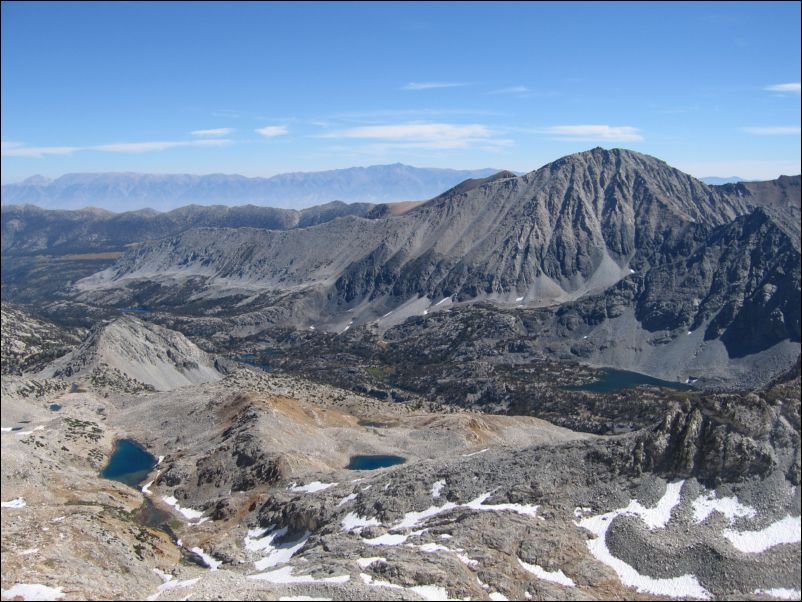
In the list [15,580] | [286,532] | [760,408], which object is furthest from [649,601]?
[15,580]

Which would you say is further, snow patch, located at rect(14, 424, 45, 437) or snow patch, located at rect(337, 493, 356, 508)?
snow patch, located at rect(14, 424, 45, 437)

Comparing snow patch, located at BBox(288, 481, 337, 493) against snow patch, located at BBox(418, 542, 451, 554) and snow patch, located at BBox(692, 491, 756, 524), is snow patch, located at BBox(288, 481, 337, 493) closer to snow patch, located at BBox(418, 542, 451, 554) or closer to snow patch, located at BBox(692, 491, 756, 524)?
snow patch, located at BBox(418, 542, 451, 554)

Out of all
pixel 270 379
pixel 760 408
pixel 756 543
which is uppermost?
pixel 760 408

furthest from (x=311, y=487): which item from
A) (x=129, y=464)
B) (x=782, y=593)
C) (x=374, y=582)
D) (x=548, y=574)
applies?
(x=782, y=593)

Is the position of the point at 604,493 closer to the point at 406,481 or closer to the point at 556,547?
the point at 556,547

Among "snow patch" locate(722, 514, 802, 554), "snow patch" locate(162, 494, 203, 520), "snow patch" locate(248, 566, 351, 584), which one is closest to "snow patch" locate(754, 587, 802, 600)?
"snow patch" locate(722, 514, 802, 554)

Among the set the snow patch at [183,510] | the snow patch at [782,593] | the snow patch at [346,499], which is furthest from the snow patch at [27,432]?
the snow patch at [782,593]
